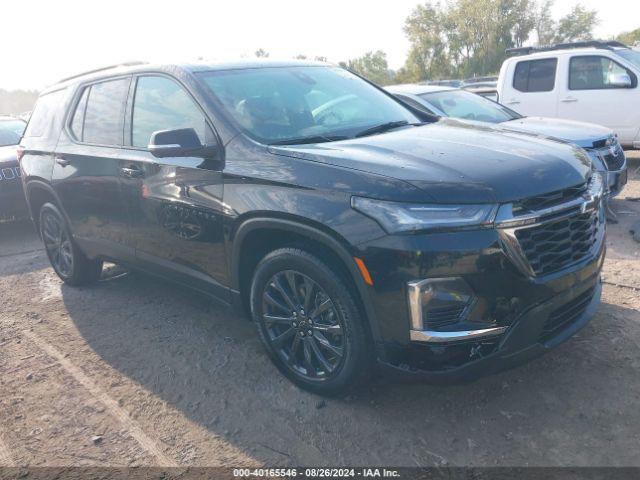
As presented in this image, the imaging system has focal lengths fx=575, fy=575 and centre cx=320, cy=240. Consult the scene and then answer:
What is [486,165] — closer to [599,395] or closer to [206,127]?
[599,395]

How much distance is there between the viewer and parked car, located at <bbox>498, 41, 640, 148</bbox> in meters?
8.87

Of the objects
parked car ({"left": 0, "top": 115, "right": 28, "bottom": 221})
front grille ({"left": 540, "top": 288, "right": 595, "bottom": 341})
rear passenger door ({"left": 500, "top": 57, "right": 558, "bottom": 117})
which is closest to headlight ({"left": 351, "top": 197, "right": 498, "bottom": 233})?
front grille ({"left": 540, "top": 288, "right": 595, "bottom": 341})

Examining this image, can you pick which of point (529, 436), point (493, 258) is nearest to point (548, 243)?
point (493, 258)

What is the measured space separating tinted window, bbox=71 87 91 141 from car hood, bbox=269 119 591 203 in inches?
92.2

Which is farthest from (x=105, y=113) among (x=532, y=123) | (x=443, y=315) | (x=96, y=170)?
(x=532, y=123)

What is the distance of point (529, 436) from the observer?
2748 millimetres

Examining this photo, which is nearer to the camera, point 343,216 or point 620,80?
point 343,216

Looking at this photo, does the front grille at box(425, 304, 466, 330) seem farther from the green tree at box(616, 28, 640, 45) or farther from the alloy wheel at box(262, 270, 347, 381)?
the green tree at box(616, 28, 640, 45)

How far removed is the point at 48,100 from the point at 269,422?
3.95 m

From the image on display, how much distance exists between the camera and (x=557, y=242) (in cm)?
271

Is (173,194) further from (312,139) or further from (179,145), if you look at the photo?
(312,139)

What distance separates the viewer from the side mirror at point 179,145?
324cm

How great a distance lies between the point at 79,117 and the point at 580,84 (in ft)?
25.6

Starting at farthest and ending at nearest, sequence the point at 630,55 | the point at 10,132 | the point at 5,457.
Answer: the point at 630,55 < the point at 10,132 < the point at 5,457
